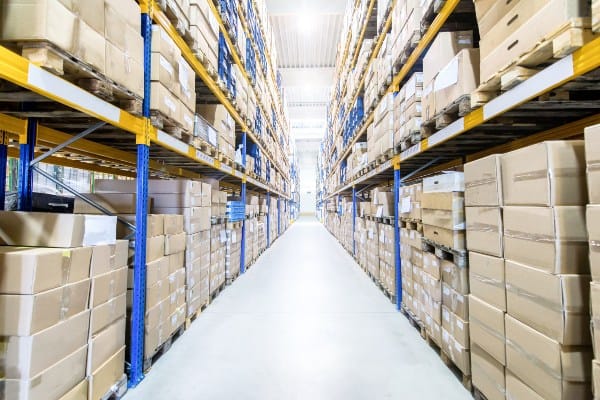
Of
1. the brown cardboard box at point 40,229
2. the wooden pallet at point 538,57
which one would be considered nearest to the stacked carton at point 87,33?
the brown cardboard box at point 40,229

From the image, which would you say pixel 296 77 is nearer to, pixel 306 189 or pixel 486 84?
pixel 486 84

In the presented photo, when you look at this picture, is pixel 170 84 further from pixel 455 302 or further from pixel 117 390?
pixel 455 302

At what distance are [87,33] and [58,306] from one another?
152cm

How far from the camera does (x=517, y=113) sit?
2070 millimetres

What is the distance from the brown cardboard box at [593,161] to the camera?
3.99 feet

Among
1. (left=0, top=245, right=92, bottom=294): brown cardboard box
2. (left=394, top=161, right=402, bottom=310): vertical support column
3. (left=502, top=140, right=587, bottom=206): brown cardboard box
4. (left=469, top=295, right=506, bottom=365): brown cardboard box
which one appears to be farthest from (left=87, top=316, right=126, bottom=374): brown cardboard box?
(left=394, top=161, right=402, bottom=310): vertical support column

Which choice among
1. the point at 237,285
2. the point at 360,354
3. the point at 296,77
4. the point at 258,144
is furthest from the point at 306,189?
the point at 360,354

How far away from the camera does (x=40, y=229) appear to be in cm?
169

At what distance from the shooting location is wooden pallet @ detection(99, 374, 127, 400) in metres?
1.93

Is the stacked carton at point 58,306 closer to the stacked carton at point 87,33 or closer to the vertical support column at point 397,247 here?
the stacked carton at point 87,33

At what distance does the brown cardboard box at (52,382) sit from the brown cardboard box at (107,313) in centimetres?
14

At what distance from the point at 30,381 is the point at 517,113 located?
3.23 metres

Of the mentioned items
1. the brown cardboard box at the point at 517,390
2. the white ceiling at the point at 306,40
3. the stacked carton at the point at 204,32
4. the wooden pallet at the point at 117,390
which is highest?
the white ceiling at the point at 306,40

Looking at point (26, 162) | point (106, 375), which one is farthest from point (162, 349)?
point (26, 162)
